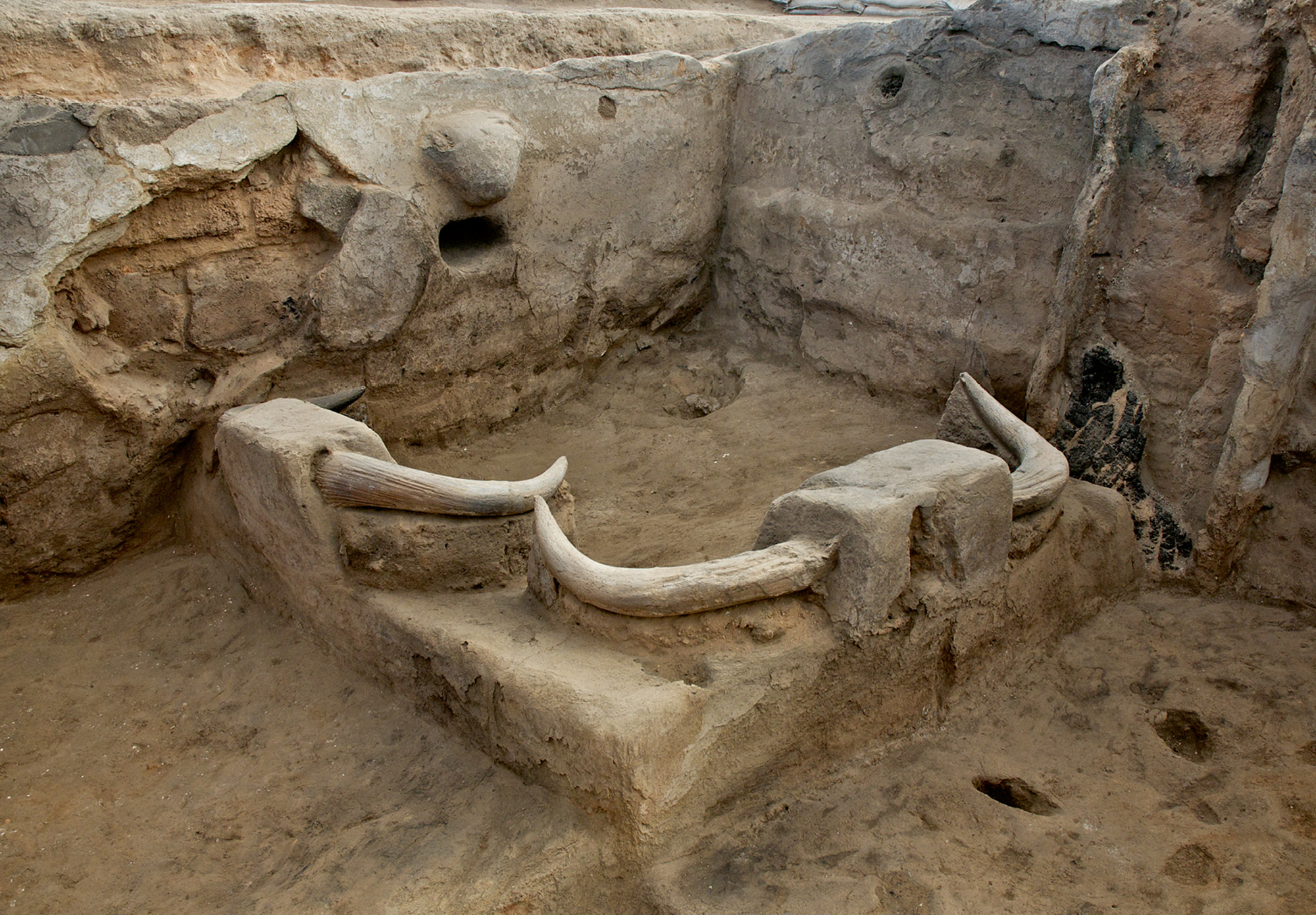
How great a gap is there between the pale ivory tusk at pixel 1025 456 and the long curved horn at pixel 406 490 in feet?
4.44

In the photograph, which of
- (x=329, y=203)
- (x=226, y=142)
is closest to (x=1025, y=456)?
(x=329, y=203)

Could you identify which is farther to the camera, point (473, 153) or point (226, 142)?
point (473, 153)

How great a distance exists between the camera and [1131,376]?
3.43 meters

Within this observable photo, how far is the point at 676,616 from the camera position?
2389mm

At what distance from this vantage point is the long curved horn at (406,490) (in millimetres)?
2785

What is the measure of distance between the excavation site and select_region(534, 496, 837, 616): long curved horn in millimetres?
12

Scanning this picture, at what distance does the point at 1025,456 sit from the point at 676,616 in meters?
1.26

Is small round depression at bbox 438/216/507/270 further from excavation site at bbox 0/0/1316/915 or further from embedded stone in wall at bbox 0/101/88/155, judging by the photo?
embedded stone in wall at bbox 0/101/88/155

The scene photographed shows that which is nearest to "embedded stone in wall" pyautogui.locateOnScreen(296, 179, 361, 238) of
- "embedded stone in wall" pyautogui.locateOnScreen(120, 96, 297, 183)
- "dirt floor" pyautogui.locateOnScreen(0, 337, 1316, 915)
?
"embedded stone in wall" pyautogui.locateOnScreen(120, 96, 297, 183)

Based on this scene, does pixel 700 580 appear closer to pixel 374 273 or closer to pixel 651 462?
pixel 651 462

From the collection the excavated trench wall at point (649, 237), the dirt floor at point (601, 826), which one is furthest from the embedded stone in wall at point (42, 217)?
the dirt floor at point (601, 826)

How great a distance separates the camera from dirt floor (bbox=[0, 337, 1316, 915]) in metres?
2.19

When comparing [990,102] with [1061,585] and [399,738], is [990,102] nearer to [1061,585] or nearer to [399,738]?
[1061,585]

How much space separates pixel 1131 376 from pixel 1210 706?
1172 mm
